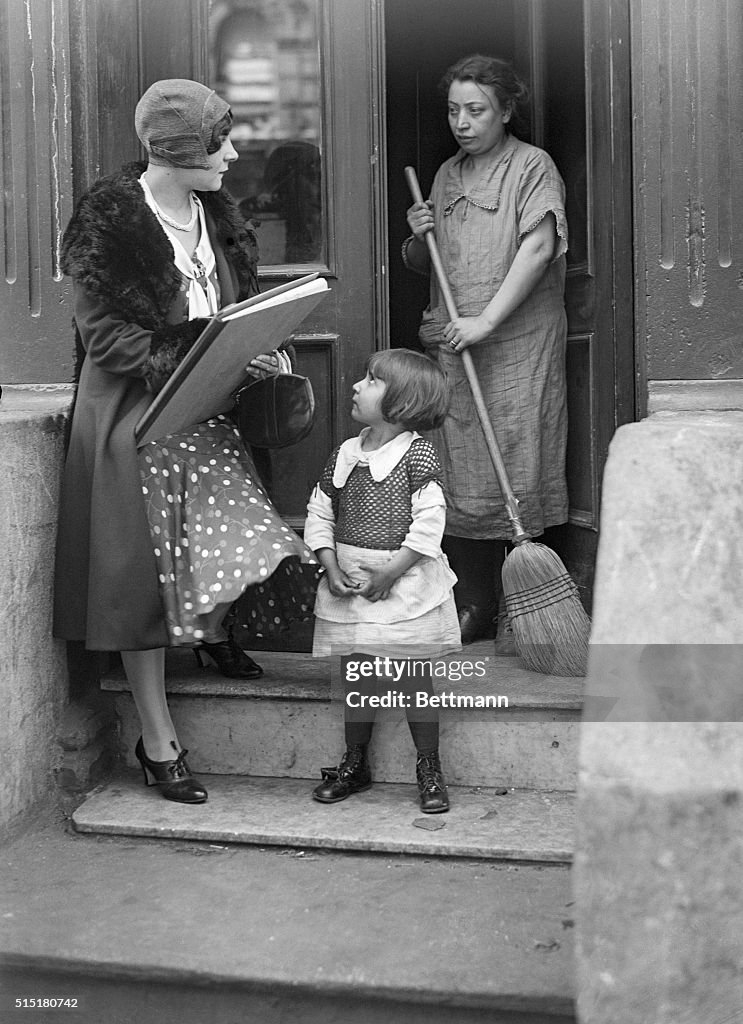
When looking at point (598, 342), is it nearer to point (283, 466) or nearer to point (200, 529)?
point (283, 466)

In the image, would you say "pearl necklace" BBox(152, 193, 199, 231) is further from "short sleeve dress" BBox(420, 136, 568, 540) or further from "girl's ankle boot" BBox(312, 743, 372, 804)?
"girl's ankle boot" BBox(312, 743, 372, 804)

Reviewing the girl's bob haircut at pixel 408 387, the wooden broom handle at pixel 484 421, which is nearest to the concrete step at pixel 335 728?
the wooden broom handle at pixel 484 421

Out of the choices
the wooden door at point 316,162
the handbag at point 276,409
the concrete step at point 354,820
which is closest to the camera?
the concrete step at point 354,820

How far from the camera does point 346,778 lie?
337cm

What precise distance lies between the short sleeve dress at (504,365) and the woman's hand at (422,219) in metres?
0.07

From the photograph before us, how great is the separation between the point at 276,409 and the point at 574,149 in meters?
1.47

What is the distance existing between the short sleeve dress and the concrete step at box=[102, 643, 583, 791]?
0.68m

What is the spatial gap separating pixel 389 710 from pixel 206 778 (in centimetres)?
60

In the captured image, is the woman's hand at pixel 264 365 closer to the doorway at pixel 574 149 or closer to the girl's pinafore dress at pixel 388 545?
the girl's pinafore dress at pixel 388 545

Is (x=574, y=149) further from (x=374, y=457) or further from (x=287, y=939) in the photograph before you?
(x=287, y=939)

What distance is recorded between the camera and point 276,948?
2.65 metres

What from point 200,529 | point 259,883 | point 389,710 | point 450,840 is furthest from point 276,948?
point 200,529

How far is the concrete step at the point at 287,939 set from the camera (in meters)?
2.54

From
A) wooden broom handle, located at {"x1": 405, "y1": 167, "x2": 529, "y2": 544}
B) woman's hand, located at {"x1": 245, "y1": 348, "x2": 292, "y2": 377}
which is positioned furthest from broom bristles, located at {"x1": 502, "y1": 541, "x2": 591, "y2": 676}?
woman's hand, located at {"x1": 245, "y1": 348, "x2": 292, "y2": 377}
